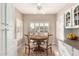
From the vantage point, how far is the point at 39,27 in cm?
98

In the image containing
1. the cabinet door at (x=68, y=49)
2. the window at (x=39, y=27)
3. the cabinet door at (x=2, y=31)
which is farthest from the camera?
the window at (x=39, y=27)

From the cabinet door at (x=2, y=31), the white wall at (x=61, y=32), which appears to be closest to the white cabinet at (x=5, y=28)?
the cabinet door at (x=2, y=31)

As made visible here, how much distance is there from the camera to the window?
974 millimetres

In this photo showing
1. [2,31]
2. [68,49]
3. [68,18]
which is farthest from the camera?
[68,18]

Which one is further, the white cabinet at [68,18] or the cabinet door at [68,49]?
the white cabinet at [68,18]

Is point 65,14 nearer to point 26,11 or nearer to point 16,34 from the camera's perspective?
point 26,11

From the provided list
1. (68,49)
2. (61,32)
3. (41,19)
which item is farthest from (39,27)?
(68,49)

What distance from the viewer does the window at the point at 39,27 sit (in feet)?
3.19

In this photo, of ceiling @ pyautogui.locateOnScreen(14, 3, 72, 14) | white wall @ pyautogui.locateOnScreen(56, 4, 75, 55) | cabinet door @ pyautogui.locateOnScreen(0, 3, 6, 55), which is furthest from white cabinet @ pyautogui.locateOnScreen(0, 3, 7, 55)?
white wall @ pyautogui.locateOnScreen(56, 4, 75, 55)

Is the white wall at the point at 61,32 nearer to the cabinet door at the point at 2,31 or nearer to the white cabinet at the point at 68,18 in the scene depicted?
the white cabinet at the point at 68,18

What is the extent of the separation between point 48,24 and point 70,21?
A: 265 mm

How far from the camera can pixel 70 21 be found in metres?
1.13

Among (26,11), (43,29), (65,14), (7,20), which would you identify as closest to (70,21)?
(65,14)

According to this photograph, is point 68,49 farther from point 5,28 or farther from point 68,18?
point 5,28
